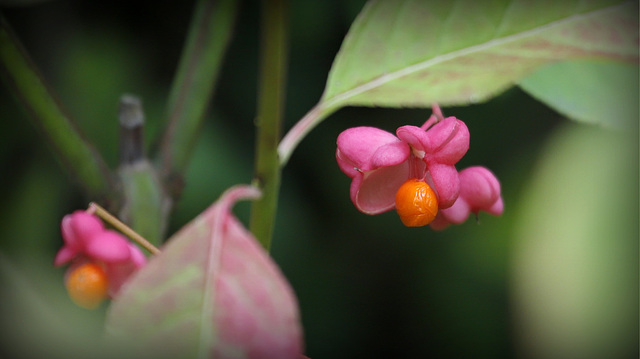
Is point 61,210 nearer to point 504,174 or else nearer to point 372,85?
point 372,85

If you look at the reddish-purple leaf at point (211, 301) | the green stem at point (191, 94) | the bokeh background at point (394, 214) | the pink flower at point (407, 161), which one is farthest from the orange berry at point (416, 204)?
the bokeh background at point (394, 214)

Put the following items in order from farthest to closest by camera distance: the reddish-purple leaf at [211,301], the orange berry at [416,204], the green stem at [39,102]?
the green stem at [39,102]
the orange berry at [416,204]
the reddish-purple leaf at [211,301]

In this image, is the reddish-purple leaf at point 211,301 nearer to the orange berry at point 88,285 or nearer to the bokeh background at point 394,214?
the orange berry at point 88,285

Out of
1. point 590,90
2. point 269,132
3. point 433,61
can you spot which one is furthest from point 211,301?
point 590,90

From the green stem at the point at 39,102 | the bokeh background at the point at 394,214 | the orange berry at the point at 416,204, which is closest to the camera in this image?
the orange berry at the point at 416,204

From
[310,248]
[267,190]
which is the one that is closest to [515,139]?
[310,248]

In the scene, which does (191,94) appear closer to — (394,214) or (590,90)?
(590,90)
